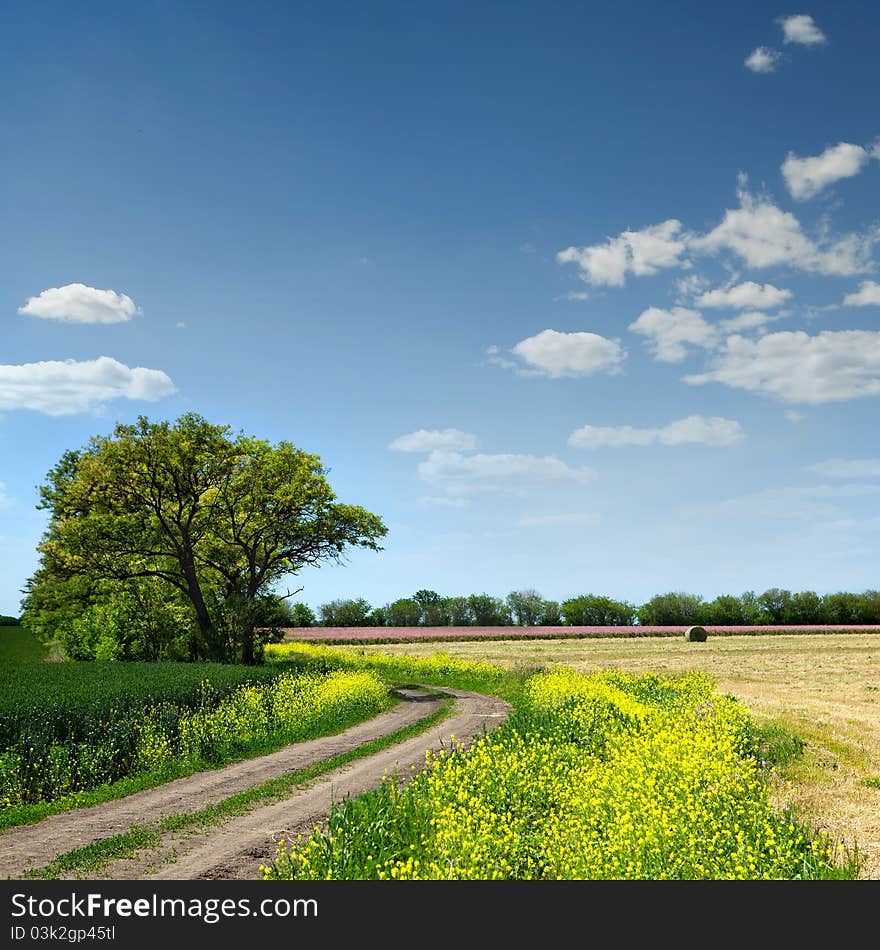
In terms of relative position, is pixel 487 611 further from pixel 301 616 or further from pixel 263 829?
pixel 263 829

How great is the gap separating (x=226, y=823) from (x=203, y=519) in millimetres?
33199

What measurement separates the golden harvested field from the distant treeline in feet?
89.8

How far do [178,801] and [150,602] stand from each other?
104ft

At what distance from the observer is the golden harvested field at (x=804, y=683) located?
14.2m

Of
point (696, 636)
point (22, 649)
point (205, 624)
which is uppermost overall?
point (205, 624)

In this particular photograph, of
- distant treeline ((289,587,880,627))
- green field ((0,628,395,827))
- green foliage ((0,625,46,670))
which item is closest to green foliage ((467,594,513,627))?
distant treeline ((289,587,880,627))

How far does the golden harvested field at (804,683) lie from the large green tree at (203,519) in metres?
16.9

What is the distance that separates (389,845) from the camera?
34.3 ft

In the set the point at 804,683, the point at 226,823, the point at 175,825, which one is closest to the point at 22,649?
the point at 175,825

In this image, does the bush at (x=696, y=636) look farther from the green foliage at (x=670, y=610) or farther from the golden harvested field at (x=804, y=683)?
the green foliage at (x=670, y=610)

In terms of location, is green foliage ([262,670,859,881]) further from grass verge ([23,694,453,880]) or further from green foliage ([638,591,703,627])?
green foliage ([638,591,703,627])

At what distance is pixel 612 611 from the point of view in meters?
116
